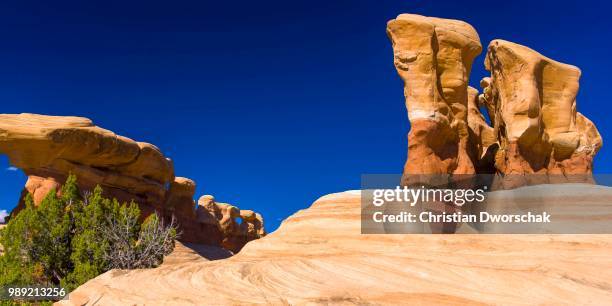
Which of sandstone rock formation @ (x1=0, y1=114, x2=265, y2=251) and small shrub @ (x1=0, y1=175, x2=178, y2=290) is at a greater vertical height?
sandstone rock formation @ (x1=0, y1=114, x2=265, y2=251)

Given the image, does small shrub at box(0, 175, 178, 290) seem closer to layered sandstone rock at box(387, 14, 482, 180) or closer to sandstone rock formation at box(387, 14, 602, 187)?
layered sandstone rock at box(387, 14, 482, 180)

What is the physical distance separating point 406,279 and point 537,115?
18.0 m

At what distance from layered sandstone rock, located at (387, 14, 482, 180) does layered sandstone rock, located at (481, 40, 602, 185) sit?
1957 mm

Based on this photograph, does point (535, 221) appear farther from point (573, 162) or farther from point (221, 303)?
point (221, 303)

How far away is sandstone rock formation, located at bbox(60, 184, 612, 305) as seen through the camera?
8.83m

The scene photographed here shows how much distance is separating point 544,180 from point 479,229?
4.86m

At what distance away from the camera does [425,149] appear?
2308cm

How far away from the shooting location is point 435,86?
2373 centimetres

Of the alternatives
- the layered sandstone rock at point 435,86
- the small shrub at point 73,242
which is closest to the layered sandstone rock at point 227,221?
the small shrub at point 73,242

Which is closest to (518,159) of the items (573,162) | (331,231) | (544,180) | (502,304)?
(544,180)

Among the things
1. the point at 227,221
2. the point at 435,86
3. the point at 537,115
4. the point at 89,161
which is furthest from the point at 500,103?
the point at 227,221

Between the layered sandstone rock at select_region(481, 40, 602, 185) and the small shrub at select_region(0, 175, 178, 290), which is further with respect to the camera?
the layered sandstone rock at select_region(481, 40, 602, 185)

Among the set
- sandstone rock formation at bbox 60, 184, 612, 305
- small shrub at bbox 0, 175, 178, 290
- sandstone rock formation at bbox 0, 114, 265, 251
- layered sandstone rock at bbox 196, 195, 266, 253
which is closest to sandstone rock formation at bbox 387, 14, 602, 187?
sandstone rock formation at bbox 60, 184, 612, 305

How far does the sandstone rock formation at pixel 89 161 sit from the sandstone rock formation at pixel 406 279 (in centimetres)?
2395
